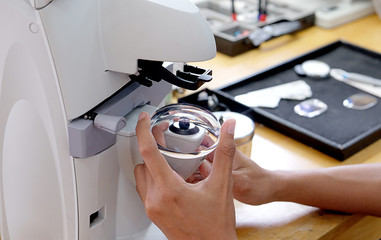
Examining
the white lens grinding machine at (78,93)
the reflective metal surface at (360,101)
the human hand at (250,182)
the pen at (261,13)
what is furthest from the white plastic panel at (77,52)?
the pen at (261,13)

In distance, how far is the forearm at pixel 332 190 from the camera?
917 mm

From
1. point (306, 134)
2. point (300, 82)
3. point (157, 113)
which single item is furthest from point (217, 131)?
point (300, 82)

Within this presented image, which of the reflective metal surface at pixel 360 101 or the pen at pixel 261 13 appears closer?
the reflective metal surface at pixel 360 101

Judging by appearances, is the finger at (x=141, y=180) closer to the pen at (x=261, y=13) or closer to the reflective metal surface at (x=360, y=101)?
the reflective metal surface at (x=360, y=101)

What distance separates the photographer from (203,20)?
679mm

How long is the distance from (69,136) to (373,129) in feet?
2.27

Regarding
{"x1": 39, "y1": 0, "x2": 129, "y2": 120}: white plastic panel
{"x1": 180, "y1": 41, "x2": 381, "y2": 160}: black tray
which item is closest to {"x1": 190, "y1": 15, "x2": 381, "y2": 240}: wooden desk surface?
{"x1": 180, "y1": 41, "x2": 381, "y2": 160}: black tray

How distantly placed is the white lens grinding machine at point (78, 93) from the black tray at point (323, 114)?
421mm

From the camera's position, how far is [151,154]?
2.23 ft

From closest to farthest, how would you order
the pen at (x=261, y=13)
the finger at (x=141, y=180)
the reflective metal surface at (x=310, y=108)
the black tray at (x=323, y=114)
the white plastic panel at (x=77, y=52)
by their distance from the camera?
the white plastic panel at (x=77, y=52) → the finger at (x=141, y=180) → the black tray at (x=323, y=114) → the reflective metal surface at (x=310, y=108) → the pen at (x=261, y=13)

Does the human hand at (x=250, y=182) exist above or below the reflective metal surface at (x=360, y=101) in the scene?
above

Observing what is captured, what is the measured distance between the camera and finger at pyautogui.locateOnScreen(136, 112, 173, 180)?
678 millimetres

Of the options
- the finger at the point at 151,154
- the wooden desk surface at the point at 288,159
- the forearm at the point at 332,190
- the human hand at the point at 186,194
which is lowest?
the wooden desk surface at the point at 288,159

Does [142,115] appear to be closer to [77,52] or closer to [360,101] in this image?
[77,52]
